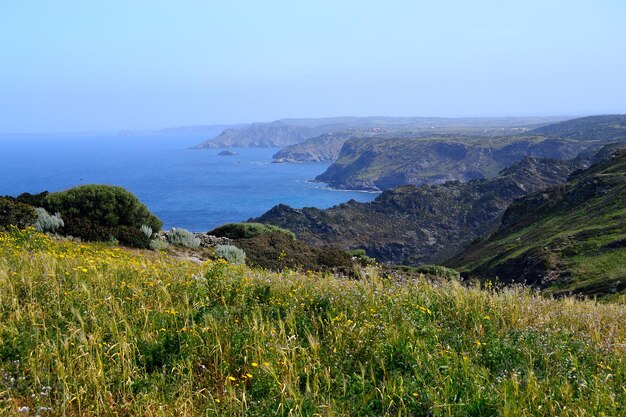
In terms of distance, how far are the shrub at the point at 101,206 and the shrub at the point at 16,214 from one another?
8.41ft

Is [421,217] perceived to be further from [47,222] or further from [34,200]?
[47,222]

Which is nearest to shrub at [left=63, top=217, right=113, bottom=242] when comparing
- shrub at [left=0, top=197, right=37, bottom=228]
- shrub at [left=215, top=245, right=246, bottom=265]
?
shrub at [left=0, top=197, right=37, bottom=228]

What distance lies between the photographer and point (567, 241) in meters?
39.8

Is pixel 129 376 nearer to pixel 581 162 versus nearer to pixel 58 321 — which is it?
pixel 58 321

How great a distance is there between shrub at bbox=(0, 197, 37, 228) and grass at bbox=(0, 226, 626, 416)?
1065 cm

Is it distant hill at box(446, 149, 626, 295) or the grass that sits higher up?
the grass

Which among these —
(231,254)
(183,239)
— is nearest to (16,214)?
(183,239)

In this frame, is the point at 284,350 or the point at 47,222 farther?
the point at 47,222

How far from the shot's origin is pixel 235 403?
14.4 ft

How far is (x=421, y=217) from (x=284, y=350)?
119 meters

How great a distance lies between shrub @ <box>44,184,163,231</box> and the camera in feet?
68.9

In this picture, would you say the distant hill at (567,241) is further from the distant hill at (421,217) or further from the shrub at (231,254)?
the distant hill at (421,217)

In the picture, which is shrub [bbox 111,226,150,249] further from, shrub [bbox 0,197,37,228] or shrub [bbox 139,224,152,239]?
shrub [bbox 0,197,37,228]

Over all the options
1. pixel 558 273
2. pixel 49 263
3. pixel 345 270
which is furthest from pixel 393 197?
→ pixel 49 263
